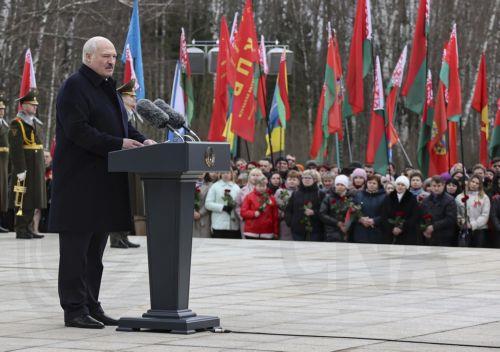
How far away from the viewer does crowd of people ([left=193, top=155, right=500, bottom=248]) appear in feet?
57.9

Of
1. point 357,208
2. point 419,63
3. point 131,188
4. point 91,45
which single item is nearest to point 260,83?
point 419,63

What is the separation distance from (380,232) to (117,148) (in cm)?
932

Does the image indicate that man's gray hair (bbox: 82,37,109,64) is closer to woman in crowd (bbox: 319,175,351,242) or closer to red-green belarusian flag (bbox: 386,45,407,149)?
woman in crowd (bbox: 319,175,351,242)

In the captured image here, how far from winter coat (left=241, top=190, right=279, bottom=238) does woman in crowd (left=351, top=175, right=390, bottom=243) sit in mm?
1283

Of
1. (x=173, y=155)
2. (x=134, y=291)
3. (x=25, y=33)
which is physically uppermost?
(x=25, y=33)

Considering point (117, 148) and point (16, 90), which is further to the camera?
point (16, 90)

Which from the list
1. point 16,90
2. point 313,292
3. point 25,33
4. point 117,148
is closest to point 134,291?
point 313,292

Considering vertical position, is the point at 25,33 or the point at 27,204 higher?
the point at 25,33

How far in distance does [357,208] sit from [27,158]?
4.33 m

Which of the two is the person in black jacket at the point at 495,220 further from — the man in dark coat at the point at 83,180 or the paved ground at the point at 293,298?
the man in dark coat at the point at 83,180

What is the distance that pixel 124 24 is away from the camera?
43.4 meters

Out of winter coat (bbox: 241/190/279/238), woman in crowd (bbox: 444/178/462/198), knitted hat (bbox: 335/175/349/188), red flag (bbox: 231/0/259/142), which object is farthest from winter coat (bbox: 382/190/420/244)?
red flag (bbox: 231/0/259/142)

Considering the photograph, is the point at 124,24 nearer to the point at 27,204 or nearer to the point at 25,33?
the point at 25,33

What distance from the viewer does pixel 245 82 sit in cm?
2345
